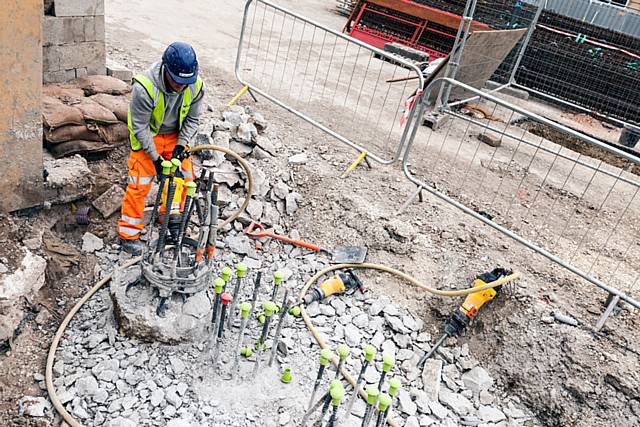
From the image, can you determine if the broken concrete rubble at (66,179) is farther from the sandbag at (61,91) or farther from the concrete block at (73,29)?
the concrete block at (73,29)

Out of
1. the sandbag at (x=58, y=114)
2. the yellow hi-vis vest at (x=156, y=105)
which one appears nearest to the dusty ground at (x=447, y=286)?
the sandbag at (x=58, y=114)

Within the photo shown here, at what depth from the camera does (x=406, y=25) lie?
12523 millimetres

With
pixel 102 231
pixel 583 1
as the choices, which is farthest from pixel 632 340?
pixel 583 1

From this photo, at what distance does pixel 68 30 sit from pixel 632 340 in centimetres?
630

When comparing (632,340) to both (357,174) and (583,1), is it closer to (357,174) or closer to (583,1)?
(357,174)

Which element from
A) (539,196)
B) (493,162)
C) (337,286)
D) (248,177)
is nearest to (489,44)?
(493,162)

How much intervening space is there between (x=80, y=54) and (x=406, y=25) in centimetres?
866

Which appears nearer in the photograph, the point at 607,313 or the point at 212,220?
the point at 212,220

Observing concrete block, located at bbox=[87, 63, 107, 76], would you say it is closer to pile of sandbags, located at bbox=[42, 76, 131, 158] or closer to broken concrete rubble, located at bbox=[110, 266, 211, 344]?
pile of sandbags, located at bbox=[42, 76, 131, 158]

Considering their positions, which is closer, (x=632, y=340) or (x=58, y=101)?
(x=632, y=340)

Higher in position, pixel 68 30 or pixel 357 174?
pixel 68 30

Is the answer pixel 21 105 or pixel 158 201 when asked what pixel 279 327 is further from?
pixel 21 105

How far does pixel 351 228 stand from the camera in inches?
224

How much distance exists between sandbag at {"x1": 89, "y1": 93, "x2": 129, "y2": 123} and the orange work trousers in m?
0.94
